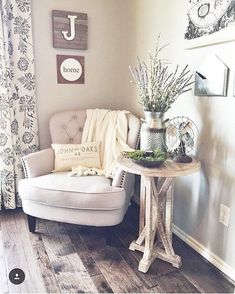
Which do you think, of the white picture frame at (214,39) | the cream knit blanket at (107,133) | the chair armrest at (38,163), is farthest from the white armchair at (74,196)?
the white picture frame at (214,39)

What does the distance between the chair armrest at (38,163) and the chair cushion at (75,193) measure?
116mm

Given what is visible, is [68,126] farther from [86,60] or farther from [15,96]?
[86,60]

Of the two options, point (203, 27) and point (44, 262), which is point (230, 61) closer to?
point (203, 27)

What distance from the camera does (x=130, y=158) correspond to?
64.9 inches

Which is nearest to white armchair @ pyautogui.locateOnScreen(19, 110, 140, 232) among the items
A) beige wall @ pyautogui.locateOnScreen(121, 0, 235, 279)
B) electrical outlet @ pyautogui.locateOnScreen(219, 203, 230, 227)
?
beige wall @ pyautogui.locateOnScreen(121, 0, 235, 279)

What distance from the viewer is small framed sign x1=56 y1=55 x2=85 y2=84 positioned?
2465 millimetres

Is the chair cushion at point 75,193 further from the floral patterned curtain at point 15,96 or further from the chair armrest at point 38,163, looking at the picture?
the floral patterned curtain at point 15,96

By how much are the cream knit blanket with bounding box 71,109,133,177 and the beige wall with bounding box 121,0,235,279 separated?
435mm

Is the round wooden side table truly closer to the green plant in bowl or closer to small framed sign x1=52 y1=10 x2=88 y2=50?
the green plant in bowl

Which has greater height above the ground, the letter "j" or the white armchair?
the letter "j"

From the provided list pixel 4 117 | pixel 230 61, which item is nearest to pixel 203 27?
pixel 230 61

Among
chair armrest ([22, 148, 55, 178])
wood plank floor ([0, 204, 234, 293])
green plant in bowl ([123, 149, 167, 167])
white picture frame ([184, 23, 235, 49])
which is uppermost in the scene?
white picture frame ([184, 23, 235, 49])

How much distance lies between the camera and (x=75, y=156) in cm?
222

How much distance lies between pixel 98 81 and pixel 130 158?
4.12ft
